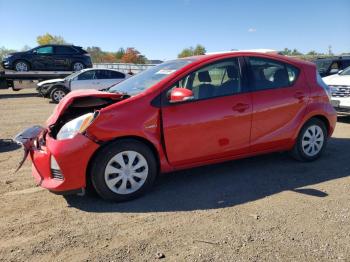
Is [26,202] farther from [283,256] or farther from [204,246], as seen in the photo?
[283,256]

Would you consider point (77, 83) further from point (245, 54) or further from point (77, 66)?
point (245, 54)

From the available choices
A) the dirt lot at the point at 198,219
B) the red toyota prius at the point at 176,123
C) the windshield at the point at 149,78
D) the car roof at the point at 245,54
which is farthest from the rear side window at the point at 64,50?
the car roof at the point at 245,54

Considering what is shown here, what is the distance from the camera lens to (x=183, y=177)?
5246mm

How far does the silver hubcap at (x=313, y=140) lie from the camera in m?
5.71

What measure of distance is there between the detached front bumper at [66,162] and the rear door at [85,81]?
11803 millimetres

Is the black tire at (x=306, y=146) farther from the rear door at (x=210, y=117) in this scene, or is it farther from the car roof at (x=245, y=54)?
the rear door at (x=210, y=117)

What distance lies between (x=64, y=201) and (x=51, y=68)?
16.3m

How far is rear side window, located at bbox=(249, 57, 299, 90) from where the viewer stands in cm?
522

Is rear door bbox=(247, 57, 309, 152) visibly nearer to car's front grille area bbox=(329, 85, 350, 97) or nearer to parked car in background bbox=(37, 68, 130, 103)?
car's front grille area bbox=(329, 85, 350, 97)

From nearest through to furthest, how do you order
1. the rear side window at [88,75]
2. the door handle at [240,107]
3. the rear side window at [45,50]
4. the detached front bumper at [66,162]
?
the detached front bumper at [66,162]
the door handle at [240,107]
the rear side window at [88,75]
the rear side window at [45,50]

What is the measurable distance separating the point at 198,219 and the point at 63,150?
5.17 ft

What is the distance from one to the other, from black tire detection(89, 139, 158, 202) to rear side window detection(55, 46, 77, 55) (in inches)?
659

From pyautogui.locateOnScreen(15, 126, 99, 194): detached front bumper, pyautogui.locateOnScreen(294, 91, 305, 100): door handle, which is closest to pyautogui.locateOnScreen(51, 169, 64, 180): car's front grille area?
pyautogui.locateOnScreen(15, 126, 99, 194): detached front bumper

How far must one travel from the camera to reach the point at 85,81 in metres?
15.9
